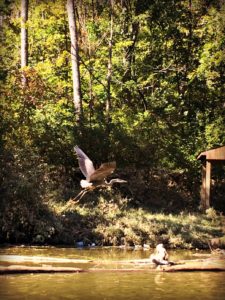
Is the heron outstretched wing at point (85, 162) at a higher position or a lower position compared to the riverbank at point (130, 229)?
higher

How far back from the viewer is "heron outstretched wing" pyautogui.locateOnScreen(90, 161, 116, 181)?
12.9 meters

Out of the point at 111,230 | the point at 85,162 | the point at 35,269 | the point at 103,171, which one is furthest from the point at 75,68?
the point at 35,269

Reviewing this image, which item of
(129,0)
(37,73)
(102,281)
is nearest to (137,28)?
(129,0)

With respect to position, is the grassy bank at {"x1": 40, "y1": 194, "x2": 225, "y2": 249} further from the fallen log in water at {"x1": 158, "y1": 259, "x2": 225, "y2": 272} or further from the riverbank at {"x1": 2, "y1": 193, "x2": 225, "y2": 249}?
the fallen log in water at {"x1": 158, "y1": 259, "x2": 225, "y2": 272}

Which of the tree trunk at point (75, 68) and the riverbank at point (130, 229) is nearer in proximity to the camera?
the riverbank at point (130, 229)

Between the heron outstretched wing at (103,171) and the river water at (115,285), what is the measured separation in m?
2.08

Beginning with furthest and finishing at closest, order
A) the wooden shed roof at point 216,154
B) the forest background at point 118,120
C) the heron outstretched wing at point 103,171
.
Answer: the wooden shed roof at point 216,154
the forest background at point 118,120
the heron outstretched wing at point 103,171

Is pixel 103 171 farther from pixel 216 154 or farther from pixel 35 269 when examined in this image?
pixel 216 154

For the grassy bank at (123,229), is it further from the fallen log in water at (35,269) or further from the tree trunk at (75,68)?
the tree trunk at (75,68)

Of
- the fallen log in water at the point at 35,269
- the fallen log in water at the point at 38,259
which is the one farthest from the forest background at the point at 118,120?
the fallen log in water at the point at 35,269

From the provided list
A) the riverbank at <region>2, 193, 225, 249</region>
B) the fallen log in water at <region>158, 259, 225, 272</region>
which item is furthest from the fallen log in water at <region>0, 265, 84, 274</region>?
the riverbank at <region>2, 193, 225, 249</region>

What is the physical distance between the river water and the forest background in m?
4.54

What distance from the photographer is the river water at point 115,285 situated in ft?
29.6

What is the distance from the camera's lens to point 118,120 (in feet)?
82.3
